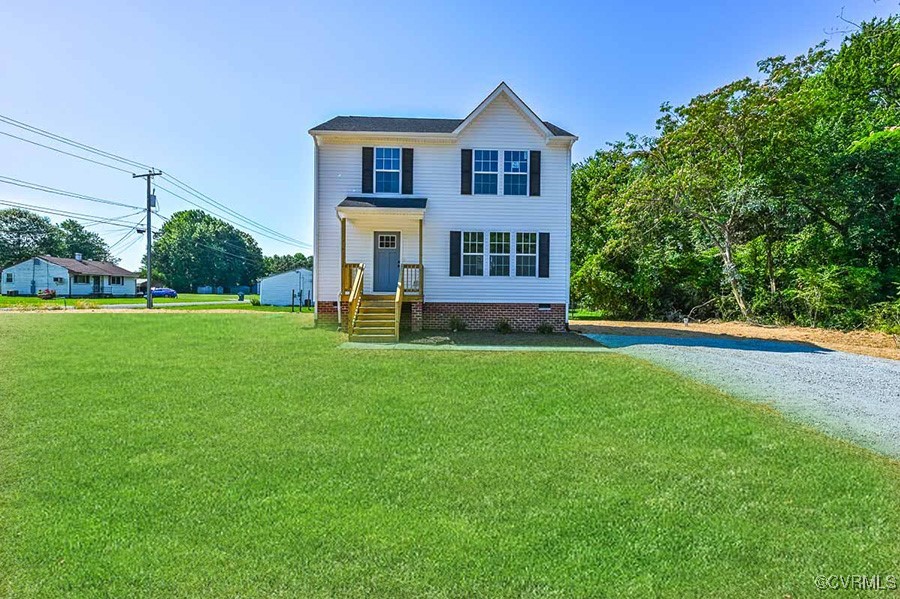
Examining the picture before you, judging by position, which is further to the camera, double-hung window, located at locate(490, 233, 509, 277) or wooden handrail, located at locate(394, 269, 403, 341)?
double-hung window, located at locate(490, 233, 509, 277)

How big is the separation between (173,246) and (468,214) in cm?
7070

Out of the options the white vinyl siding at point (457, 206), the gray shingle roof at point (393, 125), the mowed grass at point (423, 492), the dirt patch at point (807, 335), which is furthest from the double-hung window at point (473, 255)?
the mowed grass at point (423, 492)

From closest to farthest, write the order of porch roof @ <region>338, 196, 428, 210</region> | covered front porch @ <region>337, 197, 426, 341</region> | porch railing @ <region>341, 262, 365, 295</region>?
covered front porch @ <region>337, 197, 426, 341</region> < porch roof @ <region>338, 196, 428, 210</region> < porch railing @ <region>341, 262, 365, 295</region>

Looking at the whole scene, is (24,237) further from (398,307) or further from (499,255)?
(499,255)

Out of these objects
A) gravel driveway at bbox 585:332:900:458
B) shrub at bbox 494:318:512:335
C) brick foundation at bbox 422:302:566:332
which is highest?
brick foundation at bbox 422:302:566:332

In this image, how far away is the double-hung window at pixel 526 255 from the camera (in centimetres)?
1511

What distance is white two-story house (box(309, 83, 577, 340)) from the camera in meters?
15.0

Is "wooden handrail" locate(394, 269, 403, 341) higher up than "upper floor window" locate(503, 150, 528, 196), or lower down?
lower down

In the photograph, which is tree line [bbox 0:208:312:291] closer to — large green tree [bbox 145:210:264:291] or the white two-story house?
large green tree [bbox 145:210:264:291]

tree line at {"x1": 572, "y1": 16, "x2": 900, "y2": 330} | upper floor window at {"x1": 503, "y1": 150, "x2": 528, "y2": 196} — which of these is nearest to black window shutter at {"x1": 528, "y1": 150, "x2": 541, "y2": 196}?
upper floor window at {"x1": 503, "y1": 150, "x2": 528, "y2": 196}

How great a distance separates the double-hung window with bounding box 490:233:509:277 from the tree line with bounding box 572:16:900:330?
7.99 m

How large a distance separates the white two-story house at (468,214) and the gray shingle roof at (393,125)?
13 cm

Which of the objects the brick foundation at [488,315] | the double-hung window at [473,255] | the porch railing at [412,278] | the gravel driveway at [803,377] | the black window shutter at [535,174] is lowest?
the gravel driveway at [803,377]

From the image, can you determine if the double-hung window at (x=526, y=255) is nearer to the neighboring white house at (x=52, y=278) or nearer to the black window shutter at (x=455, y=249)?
the black window shutter at (x=455, y=249)
